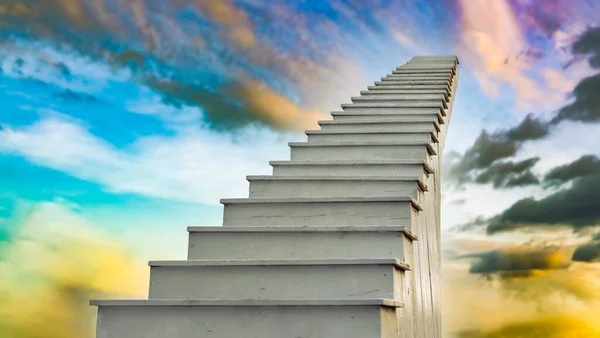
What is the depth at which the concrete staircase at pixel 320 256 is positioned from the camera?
6.38 feet

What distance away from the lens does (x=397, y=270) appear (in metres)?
2.19

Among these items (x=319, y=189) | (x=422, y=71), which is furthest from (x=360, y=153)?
(x=422, y=71)

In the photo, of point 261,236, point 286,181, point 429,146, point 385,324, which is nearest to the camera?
point 385,324

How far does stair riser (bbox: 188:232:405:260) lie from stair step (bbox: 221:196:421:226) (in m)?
0.24

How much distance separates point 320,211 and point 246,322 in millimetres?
849

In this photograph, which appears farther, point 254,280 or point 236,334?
point 254,280

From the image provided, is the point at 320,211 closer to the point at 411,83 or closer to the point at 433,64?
the point at 411,83

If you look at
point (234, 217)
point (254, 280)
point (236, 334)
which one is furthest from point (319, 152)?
Answer: point (236, 334)

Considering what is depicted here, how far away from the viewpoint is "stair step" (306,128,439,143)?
3.59 m

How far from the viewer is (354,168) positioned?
3170mm

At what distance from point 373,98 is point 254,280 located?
2565mm

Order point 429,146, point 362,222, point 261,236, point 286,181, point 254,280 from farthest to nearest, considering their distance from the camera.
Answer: point 429,146 < point 286,181 < point 362,222 < point 261,236 < point 254,280

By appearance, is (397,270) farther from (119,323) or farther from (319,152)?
(319,152)

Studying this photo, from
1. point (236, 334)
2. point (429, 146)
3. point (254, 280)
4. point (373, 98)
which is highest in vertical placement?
point (373, 98)
